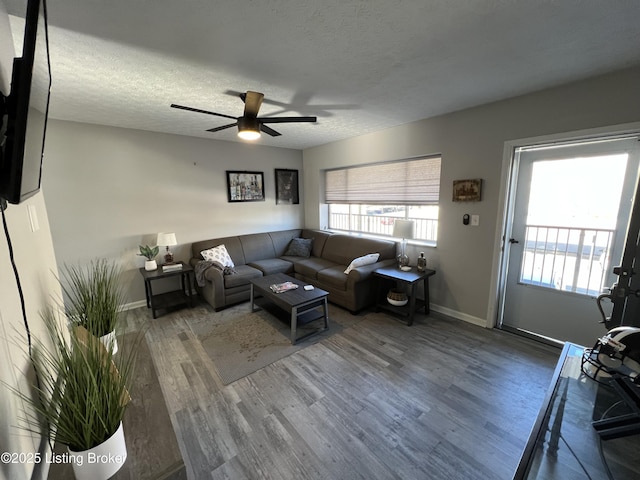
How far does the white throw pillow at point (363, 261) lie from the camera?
11.2ft

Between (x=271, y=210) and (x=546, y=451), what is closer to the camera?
A: (x=546, y=451)

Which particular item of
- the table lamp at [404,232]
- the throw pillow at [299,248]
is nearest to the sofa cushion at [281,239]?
the throw pillow at [299,248]

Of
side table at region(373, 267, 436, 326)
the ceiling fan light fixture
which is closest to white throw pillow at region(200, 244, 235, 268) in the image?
the ceiling fan light fixture

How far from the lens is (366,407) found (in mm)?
1907

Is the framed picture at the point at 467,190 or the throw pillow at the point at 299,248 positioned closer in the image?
the framed picture at the point at 467,190

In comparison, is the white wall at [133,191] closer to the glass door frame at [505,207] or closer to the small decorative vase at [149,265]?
the small decorative vase at [149,265]

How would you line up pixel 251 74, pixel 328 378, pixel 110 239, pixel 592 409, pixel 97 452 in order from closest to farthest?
pixel 97 452, pixel 592 409, pixel 251 74, pixel 328 378, pixel 110 239

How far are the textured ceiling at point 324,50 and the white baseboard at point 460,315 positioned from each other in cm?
240

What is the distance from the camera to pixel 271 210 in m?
4.93

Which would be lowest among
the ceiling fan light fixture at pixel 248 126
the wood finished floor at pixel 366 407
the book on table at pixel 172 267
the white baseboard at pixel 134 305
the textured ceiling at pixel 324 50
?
the wood finished floor at pixel 366 407

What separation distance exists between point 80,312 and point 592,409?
2.78 meters

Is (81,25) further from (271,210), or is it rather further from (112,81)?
(271,210)

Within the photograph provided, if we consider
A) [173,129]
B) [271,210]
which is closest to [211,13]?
[173,129]

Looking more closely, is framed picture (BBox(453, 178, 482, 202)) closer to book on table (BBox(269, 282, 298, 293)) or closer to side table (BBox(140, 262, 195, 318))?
book on table (BBox(269, 282, 298, 293))
